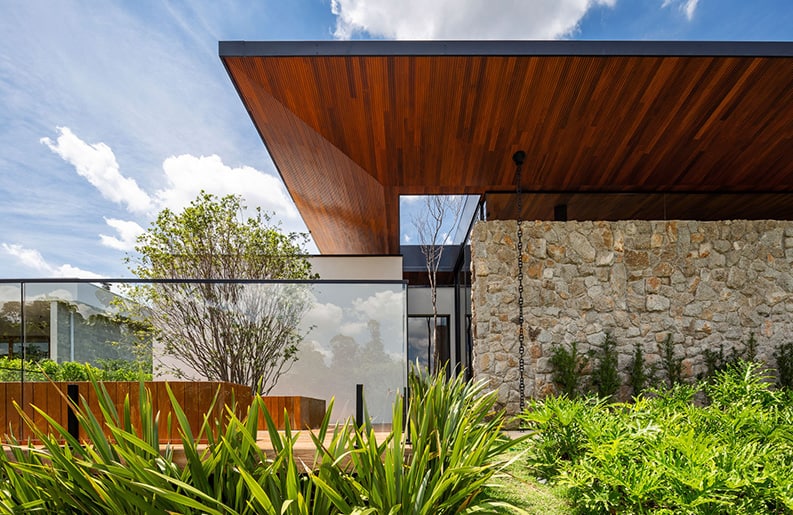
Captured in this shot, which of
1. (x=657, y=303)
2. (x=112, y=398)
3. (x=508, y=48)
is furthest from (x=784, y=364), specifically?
(x=112, y=398)

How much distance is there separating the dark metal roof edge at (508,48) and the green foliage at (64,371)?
2805mm

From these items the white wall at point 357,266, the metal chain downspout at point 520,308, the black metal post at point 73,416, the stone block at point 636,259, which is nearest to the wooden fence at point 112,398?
the black metal post at point 73,416

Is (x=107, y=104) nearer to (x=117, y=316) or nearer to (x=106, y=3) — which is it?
(x=106, y=3)

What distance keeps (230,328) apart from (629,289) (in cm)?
555

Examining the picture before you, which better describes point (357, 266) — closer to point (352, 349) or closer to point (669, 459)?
point (352, 349)

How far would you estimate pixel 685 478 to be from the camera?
260 centimetres

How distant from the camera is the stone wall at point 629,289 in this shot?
7.53 metres

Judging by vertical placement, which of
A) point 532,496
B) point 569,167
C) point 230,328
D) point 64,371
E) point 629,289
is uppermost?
point 569,167

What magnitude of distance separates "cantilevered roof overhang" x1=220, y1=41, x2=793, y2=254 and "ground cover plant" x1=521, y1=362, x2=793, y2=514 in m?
3.10

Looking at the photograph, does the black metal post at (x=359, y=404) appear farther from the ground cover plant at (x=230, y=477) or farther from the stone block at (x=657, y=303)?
the stone block at (x=657, y=303)

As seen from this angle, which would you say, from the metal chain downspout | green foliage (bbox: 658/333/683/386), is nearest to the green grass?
the metal chain downspout

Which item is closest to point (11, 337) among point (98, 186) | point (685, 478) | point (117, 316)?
point (117, 316)

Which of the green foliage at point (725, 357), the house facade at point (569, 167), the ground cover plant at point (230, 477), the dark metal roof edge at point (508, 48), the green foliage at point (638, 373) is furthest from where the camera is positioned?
the green foliage at point (725, 357)

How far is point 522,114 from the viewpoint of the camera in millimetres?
6148
